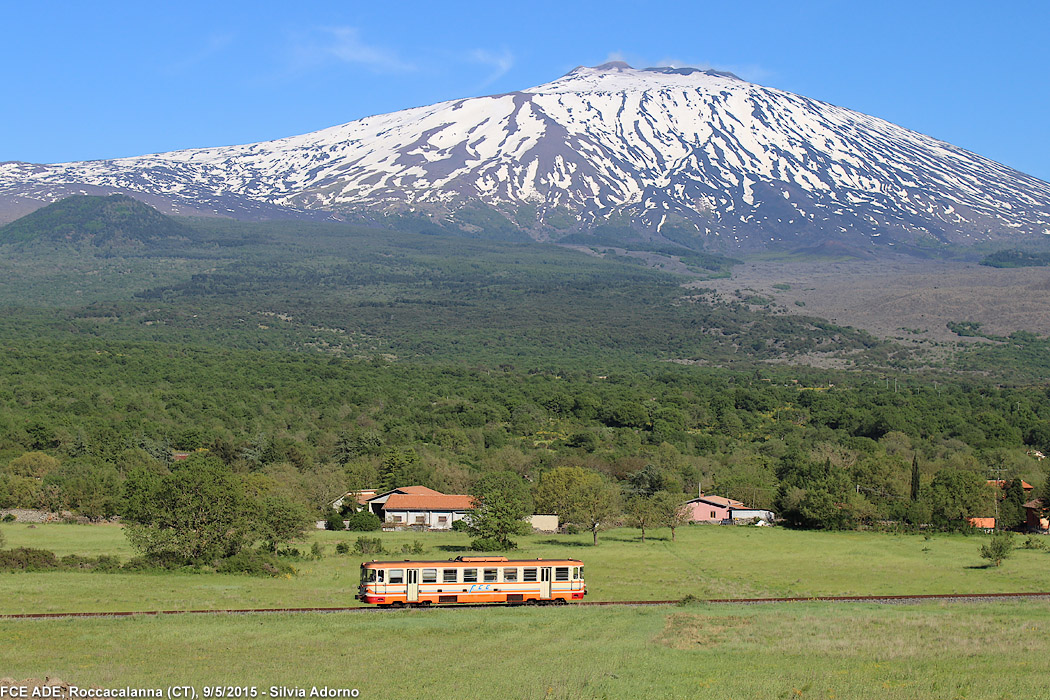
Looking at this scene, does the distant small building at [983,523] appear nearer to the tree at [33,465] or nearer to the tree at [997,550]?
the tree at [997,550]

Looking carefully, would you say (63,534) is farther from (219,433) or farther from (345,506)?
(219,433)

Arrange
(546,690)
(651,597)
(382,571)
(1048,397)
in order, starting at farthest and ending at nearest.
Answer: (1048,397), (651,597), (382,571), (546,690)

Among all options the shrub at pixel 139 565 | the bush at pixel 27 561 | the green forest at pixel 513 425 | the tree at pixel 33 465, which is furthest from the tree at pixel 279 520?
the tree at pixel 33 465

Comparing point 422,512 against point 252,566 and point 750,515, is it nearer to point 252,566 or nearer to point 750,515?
point 750,515

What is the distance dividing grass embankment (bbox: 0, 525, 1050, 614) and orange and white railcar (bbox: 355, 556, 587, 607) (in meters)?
1.29

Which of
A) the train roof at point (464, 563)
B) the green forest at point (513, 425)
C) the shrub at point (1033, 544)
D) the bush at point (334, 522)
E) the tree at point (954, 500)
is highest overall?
the green forest at point (513, 425)

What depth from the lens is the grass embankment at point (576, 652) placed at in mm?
21484

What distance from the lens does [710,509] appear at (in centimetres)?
7100

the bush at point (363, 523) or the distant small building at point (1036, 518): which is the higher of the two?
the distant small building at point (1036, 518)

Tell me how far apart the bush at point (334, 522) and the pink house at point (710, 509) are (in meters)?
20.6

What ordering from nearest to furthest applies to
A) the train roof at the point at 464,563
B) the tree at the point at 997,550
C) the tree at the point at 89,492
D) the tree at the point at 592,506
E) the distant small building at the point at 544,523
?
1. the train roof at the point at 464,563
2. the tree at the point at 997,550
3. the tree at the point at 592,506
4. the tree at the point at 89,492
5. the distant small building at the point at 544,523

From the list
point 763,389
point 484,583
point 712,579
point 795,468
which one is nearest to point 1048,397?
point 763,389

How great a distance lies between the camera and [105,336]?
17450 centimetres

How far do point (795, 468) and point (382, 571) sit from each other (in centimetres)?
5502
